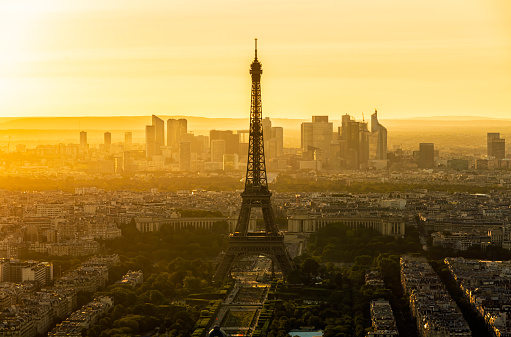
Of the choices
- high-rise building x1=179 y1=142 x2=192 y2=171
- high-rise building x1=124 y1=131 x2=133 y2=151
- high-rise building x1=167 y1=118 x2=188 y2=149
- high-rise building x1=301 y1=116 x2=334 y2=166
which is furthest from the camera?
high-rise building x1=124 y1=131 x2=133 y2=151

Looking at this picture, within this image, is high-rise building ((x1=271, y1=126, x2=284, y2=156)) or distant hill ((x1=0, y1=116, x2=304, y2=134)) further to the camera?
distant hill ((x1=0, y1=116, x2=304, y2=134))

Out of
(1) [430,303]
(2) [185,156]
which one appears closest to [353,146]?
(2) [185,156]

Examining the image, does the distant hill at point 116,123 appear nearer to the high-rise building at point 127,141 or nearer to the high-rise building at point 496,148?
the high-rise building at point 127,141

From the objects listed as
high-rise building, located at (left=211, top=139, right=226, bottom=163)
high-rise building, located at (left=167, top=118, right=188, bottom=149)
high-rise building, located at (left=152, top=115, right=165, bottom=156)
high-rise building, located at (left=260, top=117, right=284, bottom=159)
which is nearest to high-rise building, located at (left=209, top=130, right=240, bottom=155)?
high-rise building, located at (left=211, top=139, right=226, bottom=163)

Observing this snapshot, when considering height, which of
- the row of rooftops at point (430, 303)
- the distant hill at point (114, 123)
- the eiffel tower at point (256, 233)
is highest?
the distant hill at point (114, 123)

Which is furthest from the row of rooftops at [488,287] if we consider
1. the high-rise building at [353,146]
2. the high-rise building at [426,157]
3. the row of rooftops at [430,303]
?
the high-rise building at [426,157]

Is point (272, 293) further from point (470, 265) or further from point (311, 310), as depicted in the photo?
point (470, 265)

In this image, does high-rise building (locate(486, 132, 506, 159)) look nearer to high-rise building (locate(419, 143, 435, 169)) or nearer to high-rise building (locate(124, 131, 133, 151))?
high-rise building (locate(419, 143, 435, 169))
